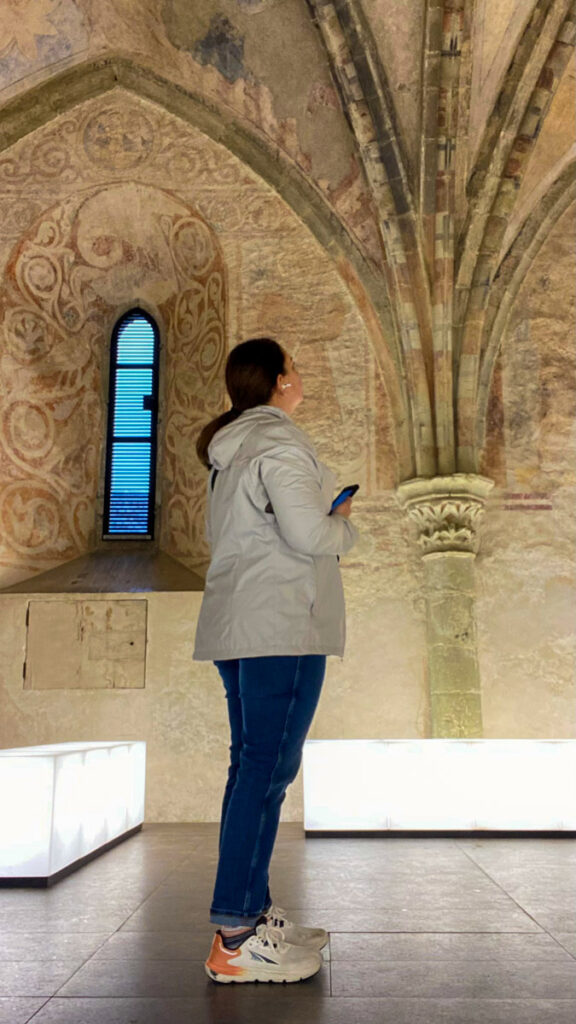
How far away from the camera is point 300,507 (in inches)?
88.6

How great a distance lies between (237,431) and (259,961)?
1.29 metres

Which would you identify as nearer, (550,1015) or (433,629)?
(550,1015)

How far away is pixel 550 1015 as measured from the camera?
188 cm

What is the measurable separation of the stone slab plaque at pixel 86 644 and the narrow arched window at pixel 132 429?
3.32ft

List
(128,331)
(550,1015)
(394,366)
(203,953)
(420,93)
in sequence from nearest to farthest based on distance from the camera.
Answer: (550,1015) < (203,953) < (420,93) < (394,366) < (128,331)

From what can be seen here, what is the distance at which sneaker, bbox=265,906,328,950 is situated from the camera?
226 cm

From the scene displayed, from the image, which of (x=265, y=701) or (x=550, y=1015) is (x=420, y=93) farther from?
(x=550, y=1015)

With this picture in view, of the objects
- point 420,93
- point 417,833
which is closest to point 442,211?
point 420,93

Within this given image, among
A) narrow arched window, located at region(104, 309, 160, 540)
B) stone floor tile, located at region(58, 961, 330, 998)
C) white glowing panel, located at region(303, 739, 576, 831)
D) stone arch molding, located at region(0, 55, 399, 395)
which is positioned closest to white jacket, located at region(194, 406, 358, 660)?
stone floor tile, located at region(58, 961, 330, 998)

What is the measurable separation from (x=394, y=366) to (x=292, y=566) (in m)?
6.12

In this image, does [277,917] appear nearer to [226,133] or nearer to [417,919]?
[417,919]

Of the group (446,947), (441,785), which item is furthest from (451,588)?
(446,947)

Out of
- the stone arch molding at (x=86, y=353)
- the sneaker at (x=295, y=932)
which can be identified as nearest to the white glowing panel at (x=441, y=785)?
the sneaker at (x=295, y=932)

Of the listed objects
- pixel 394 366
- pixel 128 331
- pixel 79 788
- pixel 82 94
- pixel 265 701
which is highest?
pixel 82 94
